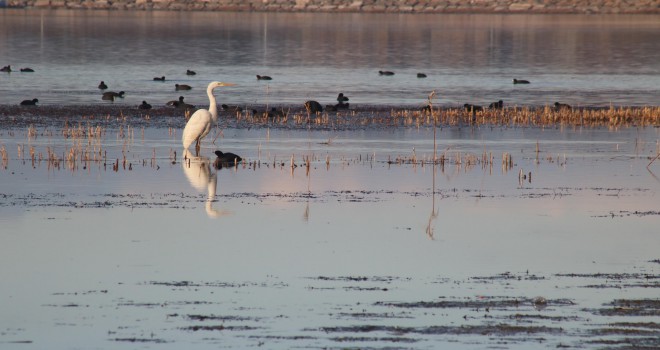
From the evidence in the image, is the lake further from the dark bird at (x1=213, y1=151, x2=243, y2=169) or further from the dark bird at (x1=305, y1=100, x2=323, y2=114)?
the dark bird at (x1=305, y1=100, x2=323, y2=114)

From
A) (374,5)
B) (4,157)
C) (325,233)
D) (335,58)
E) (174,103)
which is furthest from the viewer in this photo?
(374,5)

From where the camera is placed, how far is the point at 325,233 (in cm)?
1673

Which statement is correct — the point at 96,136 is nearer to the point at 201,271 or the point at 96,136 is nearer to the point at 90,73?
the point at 201,271

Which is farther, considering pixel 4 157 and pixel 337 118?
pixel 337 118

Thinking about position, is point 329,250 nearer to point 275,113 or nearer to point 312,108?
point 275,113

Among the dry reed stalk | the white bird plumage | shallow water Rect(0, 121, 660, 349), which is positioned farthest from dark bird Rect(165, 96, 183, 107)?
the dry reed stalk

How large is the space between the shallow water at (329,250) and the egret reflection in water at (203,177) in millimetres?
58

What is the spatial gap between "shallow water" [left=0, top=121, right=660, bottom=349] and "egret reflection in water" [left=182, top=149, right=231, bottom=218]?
0.19 feet

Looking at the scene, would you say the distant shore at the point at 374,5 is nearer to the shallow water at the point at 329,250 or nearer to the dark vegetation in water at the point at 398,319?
the shallow water at the point at 329,250

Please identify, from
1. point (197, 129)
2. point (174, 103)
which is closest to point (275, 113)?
point (174, 103)

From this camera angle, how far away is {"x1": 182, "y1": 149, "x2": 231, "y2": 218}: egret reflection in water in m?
18.7

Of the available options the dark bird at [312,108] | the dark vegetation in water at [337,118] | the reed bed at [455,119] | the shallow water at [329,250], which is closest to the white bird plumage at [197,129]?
the shallow water at [329,250]

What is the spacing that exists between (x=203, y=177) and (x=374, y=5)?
142 meters

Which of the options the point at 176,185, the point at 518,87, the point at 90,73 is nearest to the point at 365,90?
the point at 518,87
